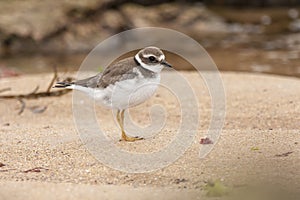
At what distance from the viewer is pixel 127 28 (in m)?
13.9

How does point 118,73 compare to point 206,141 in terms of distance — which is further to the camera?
point 118,73

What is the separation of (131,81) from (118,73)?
19 centimetres

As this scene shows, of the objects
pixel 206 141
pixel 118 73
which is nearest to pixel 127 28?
pixel 118 73

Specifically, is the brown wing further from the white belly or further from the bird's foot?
the bird's foot

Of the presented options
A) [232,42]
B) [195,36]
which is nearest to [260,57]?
[232,42]

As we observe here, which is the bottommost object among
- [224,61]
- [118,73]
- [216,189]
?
[216,189]

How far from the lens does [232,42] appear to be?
43.4ft

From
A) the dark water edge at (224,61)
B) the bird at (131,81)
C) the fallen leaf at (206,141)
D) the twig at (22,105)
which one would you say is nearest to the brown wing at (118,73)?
the bird at (131,81)

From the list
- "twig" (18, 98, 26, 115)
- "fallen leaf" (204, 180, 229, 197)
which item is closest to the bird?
"fallen leaf" (204, 180, 229, 197)

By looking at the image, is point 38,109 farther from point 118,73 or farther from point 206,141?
point 206,141

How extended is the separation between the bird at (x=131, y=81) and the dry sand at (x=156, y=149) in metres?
0.36

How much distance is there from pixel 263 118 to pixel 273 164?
76.4 inches

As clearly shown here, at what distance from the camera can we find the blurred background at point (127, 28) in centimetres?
1159

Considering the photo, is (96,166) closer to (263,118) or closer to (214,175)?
(214,175)
